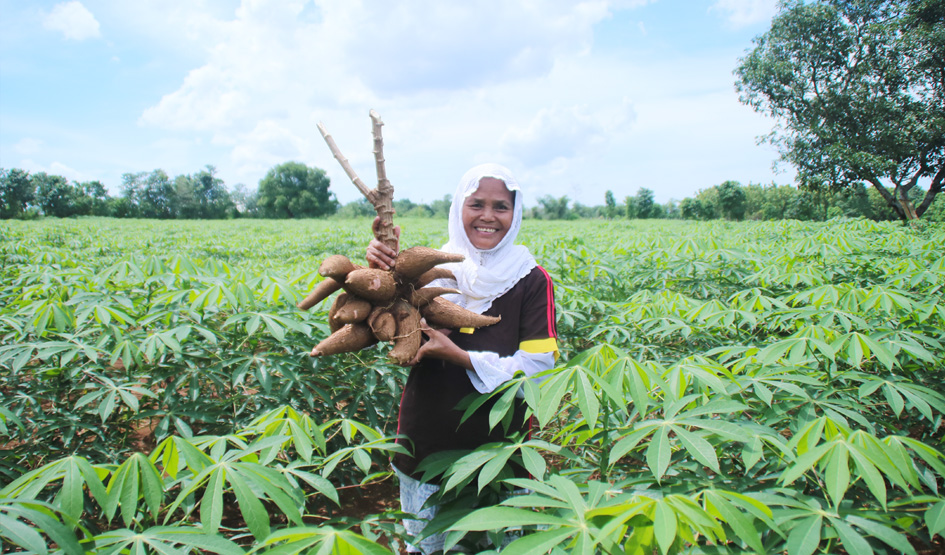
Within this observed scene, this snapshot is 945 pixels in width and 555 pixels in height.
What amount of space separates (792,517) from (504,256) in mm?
885

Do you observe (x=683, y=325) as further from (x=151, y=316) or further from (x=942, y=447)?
(x=151, y=316)

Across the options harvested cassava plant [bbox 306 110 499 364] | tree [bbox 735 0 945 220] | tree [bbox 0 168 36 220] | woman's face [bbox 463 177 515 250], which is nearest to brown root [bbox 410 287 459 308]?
harvested cassava plant [bbox 306 110 499 364]

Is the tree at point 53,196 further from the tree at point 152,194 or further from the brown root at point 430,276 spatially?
the brown root at point 430,276

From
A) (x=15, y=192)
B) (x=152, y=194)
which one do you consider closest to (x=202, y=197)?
(x=152, y=194)

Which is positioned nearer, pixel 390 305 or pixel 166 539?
pixel 166 539

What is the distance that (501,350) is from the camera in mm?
1323

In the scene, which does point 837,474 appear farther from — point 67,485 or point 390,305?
point 67,485

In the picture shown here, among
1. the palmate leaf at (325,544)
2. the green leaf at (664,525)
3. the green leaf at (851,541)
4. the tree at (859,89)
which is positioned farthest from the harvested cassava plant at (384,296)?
the tree at (859,89)

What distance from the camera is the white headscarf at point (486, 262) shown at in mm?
1351

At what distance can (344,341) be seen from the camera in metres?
1.15

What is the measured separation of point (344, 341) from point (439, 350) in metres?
0.23

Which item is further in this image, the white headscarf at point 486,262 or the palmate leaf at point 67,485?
the white headscarf at point 486,262

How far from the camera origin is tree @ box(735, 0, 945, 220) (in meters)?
14.5

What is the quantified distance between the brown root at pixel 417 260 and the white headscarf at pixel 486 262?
17 centimetres
